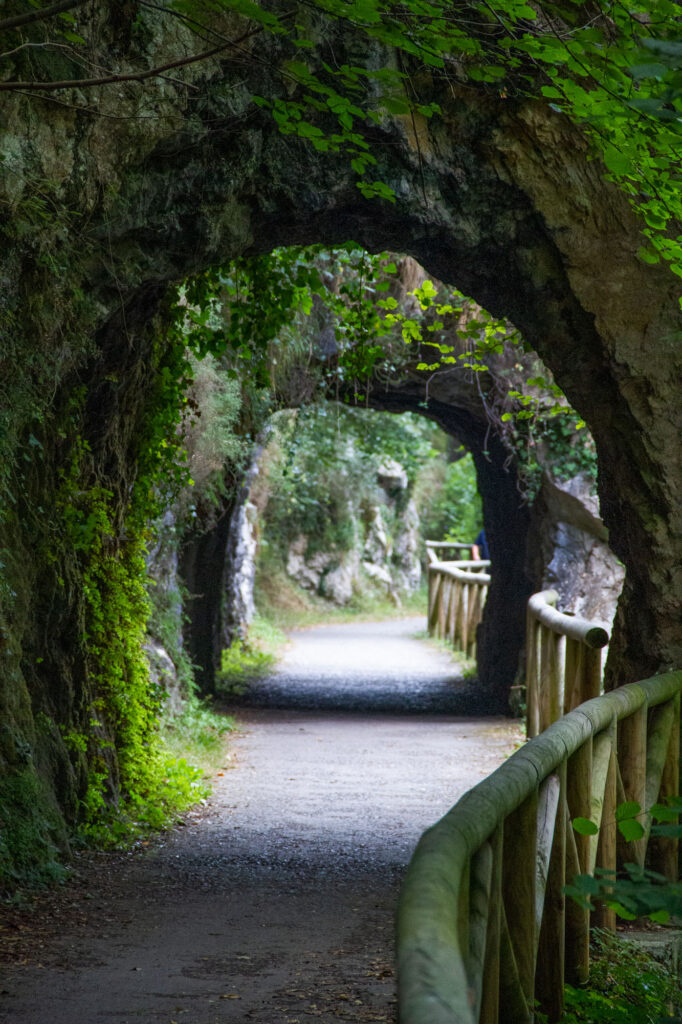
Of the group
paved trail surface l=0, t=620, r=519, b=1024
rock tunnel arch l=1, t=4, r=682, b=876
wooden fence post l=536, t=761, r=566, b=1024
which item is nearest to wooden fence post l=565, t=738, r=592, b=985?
wooden fence post l=536, t=761, r=566, b=1024

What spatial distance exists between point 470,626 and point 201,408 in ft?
24.2

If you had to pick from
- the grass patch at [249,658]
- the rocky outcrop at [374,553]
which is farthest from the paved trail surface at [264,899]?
the rocky outcrop at [374,553]

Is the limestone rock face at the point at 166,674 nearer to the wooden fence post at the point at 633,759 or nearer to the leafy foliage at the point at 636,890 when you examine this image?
the wooden fence post at the point at 633,759

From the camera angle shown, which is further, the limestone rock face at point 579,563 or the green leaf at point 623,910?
the limestone rock face at point 579,563

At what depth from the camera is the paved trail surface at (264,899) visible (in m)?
3.69

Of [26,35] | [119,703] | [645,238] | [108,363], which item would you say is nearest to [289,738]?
[119,703]

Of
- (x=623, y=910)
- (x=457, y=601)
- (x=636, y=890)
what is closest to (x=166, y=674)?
(x=623, y=910)

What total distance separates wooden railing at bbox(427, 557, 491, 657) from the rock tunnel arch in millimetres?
8265

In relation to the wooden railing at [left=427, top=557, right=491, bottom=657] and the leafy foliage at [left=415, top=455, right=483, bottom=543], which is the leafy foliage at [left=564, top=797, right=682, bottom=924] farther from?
the leafy foliage at [left=415, top=455, right=483, bottom=543]

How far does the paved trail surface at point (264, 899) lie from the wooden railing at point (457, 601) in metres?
4.84

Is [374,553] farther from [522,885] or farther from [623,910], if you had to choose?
[623,910]

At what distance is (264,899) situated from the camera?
202 inches

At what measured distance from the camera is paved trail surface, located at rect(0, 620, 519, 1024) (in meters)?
3.69

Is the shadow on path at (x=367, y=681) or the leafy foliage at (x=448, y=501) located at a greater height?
the leafy foliage at (x=448, y=501)
